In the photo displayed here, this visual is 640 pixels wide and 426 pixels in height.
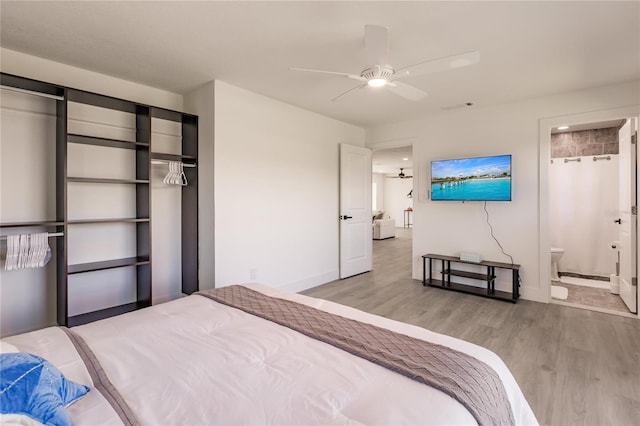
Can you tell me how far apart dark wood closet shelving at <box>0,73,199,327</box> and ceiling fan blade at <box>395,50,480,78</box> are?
236 centimetres

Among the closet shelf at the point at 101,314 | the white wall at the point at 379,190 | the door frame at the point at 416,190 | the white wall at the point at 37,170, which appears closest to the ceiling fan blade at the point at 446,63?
the door frame at the point at 416,190

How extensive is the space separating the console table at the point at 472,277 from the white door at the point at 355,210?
107 centimetres

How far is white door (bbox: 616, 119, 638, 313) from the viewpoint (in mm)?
3365

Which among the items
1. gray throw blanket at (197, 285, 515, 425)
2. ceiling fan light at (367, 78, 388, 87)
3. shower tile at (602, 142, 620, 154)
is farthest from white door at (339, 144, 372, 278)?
shower tile at (602, 142, 620, 154)

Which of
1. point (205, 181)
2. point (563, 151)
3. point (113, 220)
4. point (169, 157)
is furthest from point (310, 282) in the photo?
point (563, 151)

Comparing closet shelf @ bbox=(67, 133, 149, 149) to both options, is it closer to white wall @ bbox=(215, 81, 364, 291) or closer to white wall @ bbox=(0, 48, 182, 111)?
white wall @ bbox=(0, 48, 182, 111)

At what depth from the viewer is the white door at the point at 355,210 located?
495 centimetres

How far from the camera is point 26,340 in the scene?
1.38 meters

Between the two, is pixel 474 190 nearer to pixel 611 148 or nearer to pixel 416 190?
pixel 416 190

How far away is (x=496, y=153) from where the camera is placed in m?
4.16

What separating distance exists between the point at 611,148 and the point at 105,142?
21.3 feet

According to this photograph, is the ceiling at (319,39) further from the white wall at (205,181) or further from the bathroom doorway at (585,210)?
the bathroom doorway at (585,210)

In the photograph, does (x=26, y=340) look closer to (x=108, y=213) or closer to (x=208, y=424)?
(x=208, y=424)

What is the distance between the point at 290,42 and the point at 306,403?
2.47m
